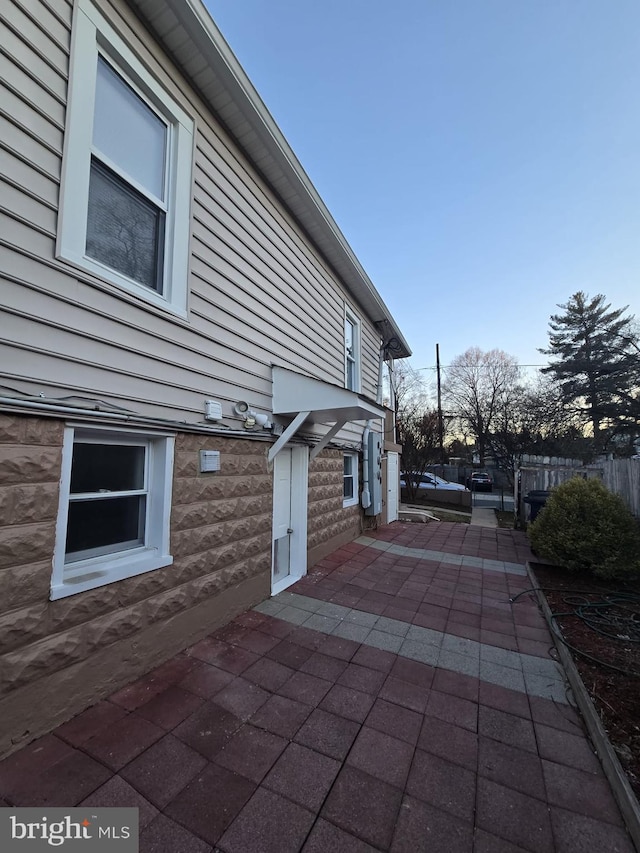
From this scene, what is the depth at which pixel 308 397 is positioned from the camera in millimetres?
4191

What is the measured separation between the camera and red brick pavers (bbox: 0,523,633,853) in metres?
1.61

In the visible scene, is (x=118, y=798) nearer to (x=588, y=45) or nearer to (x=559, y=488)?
(x=559, y=488)

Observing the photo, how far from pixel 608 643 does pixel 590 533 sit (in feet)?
7.93

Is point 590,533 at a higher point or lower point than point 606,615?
higher

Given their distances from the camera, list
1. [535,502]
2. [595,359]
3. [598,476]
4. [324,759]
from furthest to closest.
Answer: [595,359], [535,502], [598,476], [324,759]

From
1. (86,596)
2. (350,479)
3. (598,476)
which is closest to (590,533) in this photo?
(598,476)

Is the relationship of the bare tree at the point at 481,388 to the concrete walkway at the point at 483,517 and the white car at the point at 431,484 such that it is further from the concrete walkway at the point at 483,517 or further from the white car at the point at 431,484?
the concrete walkway at the point at 483,517

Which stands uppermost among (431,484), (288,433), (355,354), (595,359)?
(595,359)

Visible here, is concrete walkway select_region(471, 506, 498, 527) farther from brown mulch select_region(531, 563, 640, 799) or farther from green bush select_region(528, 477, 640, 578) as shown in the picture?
brown mulch select_region(531, 563, 640, 799)

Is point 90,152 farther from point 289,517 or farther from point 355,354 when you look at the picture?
point 355,354

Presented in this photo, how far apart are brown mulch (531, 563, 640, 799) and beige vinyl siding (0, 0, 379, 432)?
3.84m

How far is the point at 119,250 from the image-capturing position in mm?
2746

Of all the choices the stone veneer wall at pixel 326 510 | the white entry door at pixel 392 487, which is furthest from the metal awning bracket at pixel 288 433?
the white entry door at pixel 392 487

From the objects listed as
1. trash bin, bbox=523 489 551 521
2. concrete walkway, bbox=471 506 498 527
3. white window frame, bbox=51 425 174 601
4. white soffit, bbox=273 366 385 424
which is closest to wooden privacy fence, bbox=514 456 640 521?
trash bin, bbox=523 489 551 521
